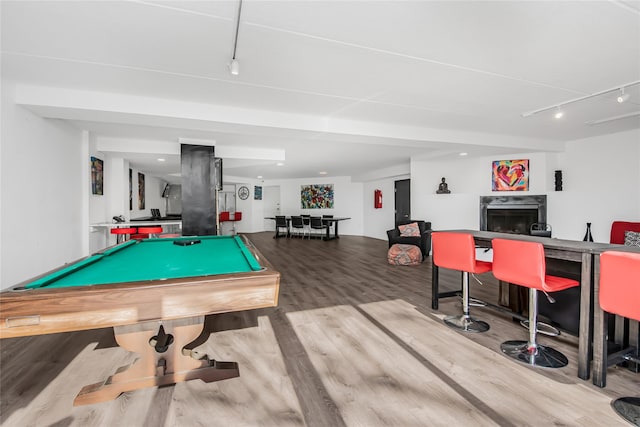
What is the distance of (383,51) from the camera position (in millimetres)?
2447

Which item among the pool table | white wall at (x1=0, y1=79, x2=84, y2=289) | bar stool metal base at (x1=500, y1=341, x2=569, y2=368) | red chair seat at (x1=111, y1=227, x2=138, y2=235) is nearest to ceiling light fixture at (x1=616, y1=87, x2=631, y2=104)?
bar stool metal base at (x1=500, y1=341, x2=569, y2=368)

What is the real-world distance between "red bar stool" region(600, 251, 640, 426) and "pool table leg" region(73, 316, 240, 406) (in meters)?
2.51

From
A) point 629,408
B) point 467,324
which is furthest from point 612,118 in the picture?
point 629,408

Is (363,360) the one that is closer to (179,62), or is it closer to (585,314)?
(585,314)

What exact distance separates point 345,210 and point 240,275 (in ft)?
34.2

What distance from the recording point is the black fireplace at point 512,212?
6282 mm

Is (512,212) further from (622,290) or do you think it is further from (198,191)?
(198,191)

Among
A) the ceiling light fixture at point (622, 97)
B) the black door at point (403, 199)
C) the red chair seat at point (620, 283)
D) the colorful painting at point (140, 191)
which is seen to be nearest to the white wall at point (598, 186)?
the ceiling light fixture at point (622, 97)

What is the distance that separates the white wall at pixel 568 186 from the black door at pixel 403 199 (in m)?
1.46

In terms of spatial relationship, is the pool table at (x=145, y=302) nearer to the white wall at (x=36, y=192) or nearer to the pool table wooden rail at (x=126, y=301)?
the pool table wooden rail at (x=126, y=301)

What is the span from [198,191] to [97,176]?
1.99m

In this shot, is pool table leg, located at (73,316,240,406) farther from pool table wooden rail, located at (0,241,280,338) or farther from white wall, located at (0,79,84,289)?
white wall, located at (0,79,84,289)

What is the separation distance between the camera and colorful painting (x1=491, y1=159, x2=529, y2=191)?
6.45 m

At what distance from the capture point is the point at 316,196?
12.5 metres
